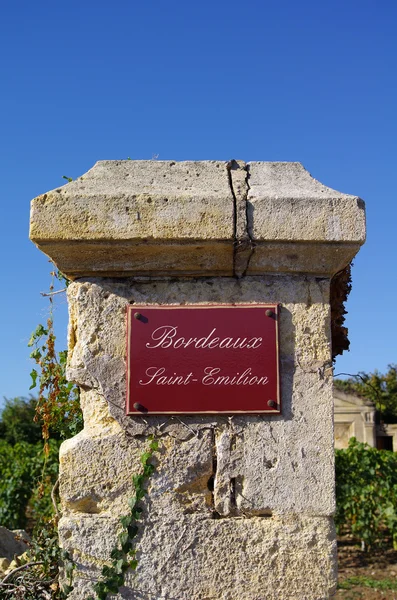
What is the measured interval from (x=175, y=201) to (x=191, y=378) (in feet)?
2.10

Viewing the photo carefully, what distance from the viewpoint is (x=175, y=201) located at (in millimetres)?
2230

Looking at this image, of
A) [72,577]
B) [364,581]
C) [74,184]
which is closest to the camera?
[72,577]

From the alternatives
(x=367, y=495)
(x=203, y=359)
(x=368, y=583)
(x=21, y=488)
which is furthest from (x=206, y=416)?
(x=21, y=488)

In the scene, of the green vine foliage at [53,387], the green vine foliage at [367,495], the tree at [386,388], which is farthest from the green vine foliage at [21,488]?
the tree at [386,388]

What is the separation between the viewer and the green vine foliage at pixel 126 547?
212cm

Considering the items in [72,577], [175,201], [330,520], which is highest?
[175,201]

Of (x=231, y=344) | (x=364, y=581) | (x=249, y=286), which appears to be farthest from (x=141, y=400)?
(x=364, y=581)

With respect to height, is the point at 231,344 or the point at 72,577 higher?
the point at 231,344

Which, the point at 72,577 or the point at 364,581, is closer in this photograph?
the point at 72,577

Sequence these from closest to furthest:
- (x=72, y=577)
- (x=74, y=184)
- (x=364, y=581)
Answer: (x=72, y=577) → (x=74, y=184) → (x=364, y=581)

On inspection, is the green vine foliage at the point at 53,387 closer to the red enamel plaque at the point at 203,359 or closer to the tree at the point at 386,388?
the red enamel plaque at the point at 203,359

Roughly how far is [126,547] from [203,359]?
2.29ft

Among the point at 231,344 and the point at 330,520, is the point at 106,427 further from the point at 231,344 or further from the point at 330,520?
the point at 330,520

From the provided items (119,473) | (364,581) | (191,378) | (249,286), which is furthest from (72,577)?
(364,581)
